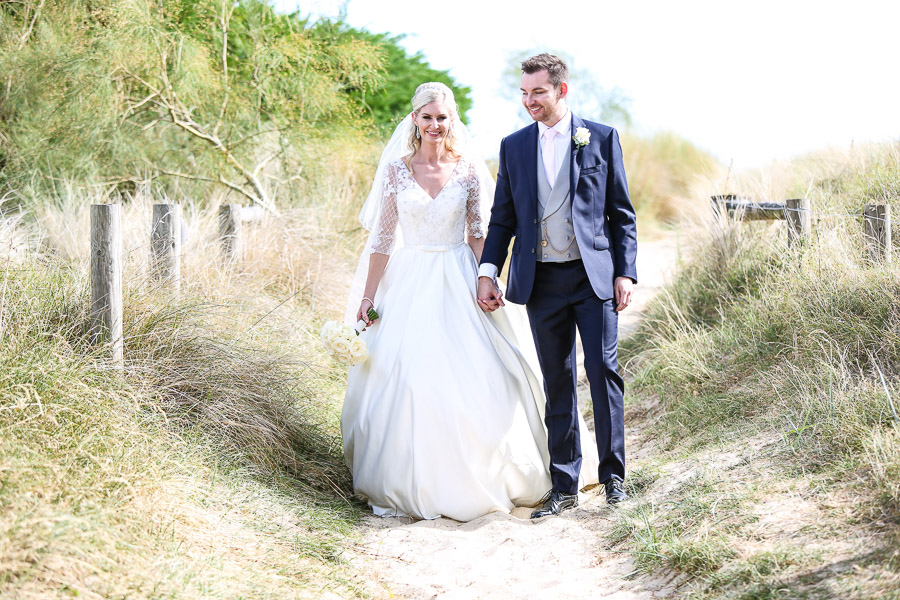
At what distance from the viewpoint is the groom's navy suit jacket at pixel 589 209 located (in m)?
4.22

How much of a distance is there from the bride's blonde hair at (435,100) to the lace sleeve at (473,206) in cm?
16

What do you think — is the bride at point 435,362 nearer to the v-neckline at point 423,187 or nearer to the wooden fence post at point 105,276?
the v-neckline at point 423,187

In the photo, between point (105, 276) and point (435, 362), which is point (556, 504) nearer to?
point (435, 362)

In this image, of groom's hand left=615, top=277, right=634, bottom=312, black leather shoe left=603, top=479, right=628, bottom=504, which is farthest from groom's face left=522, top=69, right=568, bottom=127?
black leather shoe left=603, top=479, right=628, bottom=504

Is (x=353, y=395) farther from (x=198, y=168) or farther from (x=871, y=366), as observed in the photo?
(x=198, y=168)

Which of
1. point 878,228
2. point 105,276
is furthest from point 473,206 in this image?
point 878,228

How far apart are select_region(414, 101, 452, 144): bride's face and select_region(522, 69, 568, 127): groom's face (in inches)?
19.9

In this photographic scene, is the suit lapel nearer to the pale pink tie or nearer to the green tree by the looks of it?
the pale pink tie

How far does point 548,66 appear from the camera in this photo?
4172 mm

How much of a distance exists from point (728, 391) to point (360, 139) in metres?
6.04

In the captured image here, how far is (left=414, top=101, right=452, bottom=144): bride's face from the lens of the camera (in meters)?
4.60

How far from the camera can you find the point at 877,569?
2.80 m

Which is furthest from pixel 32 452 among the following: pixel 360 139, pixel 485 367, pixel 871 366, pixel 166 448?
pixel 360 139

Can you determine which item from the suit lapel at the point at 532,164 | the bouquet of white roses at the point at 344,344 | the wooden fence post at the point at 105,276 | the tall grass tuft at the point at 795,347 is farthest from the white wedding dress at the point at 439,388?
the wooden fence post at the point at 105,276
